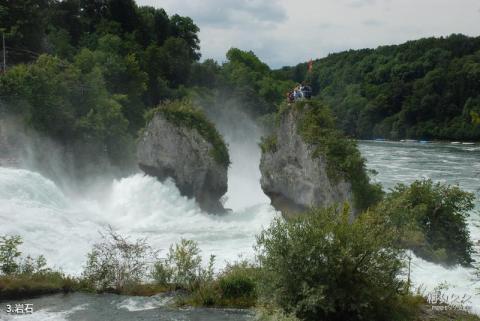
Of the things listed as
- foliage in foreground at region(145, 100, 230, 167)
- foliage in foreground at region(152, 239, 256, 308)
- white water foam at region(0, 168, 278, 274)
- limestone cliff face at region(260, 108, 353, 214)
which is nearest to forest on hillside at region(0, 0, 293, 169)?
white water foam at region(0, 168, 278, 274)

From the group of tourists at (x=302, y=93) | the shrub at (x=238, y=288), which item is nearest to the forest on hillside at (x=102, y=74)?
the group of tourists at (x=302, y=93)

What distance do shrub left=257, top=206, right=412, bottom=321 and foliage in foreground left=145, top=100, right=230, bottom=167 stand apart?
20.7 meters

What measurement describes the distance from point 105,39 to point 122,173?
18150 millimetres

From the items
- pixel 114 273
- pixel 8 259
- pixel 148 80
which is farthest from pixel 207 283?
pixel 148 80

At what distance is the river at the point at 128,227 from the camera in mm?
14250

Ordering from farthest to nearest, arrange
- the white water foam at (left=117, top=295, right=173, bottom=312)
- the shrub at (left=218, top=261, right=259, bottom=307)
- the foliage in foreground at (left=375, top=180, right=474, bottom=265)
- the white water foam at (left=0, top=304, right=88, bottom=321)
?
the foliage in foreground at (left=375, top=180, right=474, bottom=265), the shrub at (left=218, top=261, right=259, bottom=307), the white water foam at (left=117, top=295, right=173, bottom=312), the white water foam at (left=0, top=304, right=88, bottom=321)

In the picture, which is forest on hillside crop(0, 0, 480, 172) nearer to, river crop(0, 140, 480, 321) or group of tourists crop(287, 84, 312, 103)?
river crop(0, 140, 480, 321)

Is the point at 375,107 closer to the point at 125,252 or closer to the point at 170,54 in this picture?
the point at 170,54

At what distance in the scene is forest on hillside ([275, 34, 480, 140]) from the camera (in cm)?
10256

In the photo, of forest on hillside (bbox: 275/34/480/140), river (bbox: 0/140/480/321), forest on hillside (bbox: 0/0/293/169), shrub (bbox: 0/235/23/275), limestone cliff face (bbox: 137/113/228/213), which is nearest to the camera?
river (bbox: 0/140/480/321)

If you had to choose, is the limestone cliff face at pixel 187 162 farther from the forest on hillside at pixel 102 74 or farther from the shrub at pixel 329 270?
the shrub at pixel 329 270

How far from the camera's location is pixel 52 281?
51.8ft

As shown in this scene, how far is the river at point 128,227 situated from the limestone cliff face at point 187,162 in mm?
727

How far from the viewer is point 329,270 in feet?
39.1
